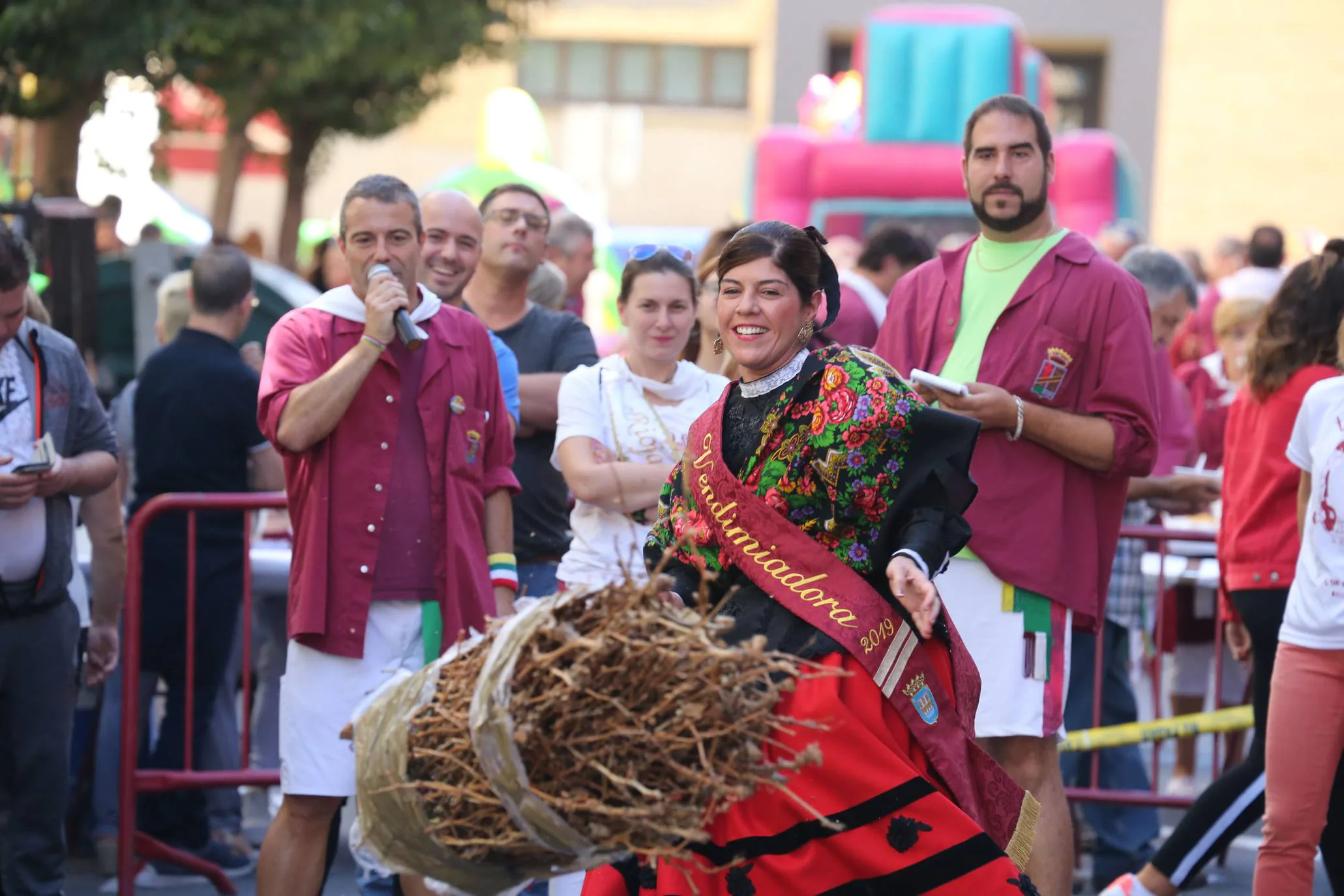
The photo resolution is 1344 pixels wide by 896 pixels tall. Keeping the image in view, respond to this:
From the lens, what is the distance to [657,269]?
585cm

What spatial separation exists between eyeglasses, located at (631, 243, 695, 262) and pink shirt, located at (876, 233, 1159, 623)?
3.87 ft

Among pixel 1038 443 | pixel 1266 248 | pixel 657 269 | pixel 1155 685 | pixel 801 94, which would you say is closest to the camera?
pixel 1038 443

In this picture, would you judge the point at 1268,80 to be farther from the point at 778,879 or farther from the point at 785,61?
the point at 778,879

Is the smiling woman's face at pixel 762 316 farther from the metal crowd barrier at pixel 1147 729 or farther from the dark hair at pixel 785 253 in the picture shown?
the metal crowd barrier at pixel 1147 729

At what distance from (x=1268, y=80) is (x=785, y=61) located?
862 cm

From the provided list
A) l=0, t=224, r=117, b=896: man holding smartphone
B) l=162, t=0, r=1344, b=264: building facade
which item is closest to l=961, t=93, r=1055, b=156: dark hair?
l=0, t=224, r=117, b=896: man holding smartphone

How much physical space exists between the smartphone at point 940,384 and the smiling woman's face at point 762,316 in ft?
2.33

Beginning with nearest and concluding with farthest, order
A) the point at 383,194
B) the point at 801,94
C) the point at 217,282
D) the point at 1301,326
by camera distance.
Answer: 1. the point at 383,194
2. the point at 1301,326
3. the point at 217,282
4. the point at 801,94

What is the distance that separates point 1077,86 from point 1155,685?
28994mm

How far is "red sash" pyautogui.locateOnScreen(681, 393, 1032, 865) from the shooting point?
411 cm

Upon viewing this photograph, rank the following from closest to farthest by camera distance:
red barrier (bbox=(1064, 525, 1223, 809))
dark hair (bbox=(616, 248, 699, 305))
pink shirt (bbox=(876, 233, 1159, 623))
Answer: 1. pink shirt (bbox=(876, 233, 1159, 623))
2. dark hair (bbox=(616, 248, 699, 305))
3. red barrier (bbox=(1064, 525, 1223, 809))

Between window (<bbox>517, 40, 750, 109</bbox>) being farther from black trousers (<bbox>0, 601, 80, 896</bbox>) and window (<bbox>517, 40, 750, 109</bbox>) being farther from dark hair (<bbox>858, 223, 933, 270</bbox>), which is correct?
black trousers (<bbox>0, 601, 80, 896</bbox>)

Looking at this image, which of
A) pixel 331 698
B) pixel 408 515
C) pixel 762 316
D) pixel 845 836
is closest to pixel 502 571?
pixel 408 515

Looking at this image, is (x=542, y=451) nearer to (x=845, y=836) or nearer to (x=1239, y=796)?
(x=1239, y=796)
